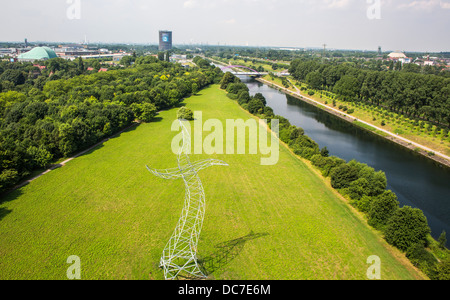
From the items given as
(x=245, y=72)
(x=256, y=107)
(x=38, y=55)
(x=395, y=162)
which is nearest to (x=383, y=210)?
(x=395, y=162)

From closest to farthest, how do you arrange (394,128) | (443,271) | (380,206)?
(443,271) < (380,206) < (394,128)

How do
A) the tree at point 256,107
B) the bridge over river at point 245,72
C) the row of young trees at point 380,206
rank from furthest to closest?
the bridge over river at point 245,72, the tree at point 256,107, the row of young trees at point 380,206

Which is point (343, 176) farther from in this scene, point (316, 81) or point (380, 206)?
point (316, 81)

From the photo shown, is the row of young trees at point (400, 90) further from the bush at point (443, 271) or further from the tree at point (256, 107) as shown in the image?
the bush at point (443, 271)

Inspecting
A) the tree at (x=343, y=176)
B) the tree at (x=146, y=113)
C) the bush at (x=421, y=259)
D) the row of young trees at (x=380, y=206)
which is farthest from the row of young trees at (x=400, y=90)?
the tree at (x=146, y=113)

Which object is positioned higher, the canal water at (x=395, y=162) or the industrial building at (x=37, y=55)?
the industrial building at (x=37, y=55)

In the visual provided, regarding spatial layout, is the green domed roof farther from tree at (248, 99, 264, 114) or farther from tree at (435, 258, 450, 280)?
tree at (435, 258, 450, 280)

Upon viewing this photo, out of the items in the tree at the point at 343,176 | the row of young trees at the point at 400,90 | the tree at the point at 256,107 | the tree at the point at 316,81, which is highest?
the tree at the point at 316,81
